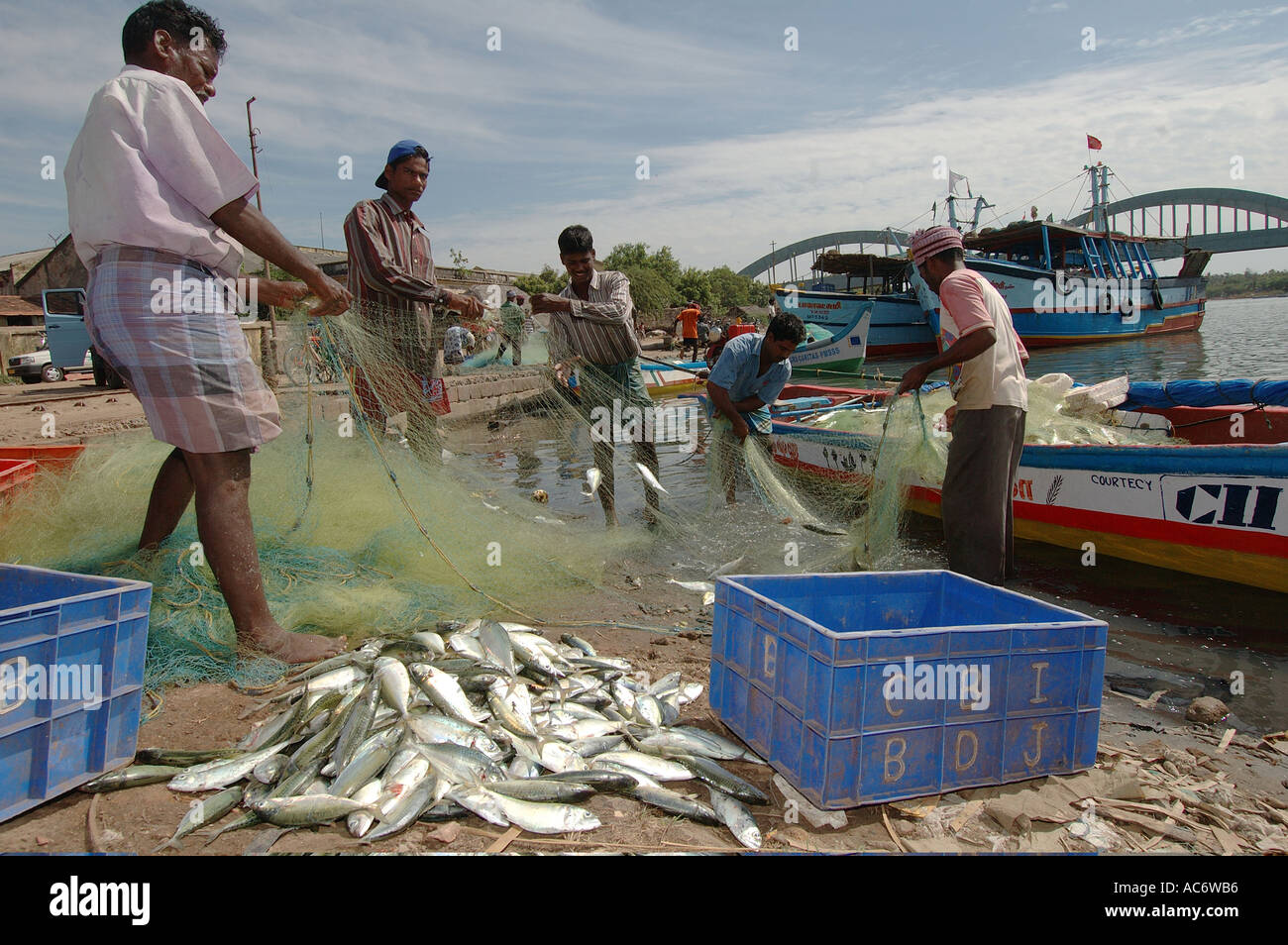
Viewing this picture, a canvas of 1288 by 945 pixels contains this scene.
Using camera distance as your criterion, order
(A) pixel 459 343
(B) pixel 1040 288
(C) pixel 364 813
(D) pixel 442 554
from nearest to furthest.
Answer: (C) pixel 364 813 → (D) pixel 442 554 → (A) pixel 459 343 → (B) pixel 1040 288

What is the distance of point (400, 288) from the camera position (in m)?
4.70

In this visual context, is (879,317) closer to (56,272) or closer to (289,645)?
(289,645)

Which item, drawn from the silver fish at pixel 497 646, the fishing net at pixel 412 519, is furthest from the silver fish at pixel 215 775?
the silver fish at pixel 497 646

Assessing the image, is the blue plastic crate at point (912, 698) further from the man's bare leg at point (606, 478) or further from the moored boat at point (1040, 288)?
the moored boat at point (1040, 288)

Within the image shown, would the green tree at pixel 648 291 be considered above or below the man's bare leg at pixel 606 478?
above

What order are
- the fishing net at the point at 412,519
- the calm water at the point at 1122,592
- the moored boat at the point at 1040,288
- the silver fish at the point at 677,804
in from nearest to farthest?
the silver fish at the point at 677,804, the fishing net at the point at 412,519, the calm water at the point at 1122,592, the moored boat at the point at 1040,288

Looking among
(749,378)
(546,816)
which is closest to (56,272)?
(749,378)

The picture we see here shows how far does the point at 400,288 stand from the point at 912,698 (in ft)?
12.5

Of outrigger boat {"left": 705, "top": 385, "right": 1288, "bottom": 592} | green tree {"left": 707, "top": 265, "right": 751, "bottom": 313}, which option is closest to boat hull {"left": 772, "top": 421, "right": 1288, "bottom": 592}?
outrigger boat {"left": 705, "top": 385, "right": 1288, "bottom": 592}

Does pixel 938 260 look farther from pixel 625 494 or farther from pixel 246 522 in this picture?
pixel 625 494

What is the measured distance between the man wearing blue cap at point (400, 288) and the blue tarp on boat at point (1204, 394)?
6.96 m

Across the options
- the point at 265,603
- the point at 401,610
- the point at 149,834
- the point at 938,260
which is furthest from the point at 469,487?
the point at 938,260

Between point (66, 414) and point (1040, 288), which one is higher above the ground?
point (1040, 288)

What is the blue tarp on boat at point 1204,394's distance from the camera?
7008mm
